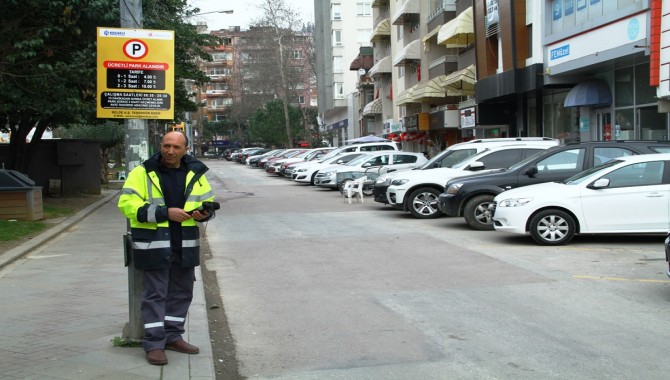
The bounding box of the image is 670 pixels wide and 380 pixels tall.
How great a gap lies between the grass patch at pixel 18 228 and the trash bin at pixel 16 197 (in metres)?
0.35

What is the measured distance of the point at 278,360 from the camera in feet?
18.8

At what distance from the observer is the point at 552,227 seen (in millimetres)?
11508

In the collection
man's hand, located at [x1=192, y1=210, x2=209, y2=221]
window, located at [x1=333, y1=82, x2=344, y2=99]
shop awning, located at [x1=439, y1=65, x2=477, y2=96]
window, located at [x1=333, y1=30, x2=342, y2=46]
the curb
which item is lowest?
the curb

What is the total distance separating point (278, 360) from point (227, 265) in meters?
5.13

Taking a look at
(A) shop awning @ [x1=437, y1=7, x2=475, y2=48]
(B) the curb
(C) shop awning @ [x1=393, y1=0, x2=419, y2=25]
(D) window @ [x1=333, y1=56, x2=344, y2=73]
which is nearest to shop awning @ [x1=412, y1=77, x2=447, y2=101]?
(A) shop awning @ [x1=437, y1=7, x2=475, y2=48]

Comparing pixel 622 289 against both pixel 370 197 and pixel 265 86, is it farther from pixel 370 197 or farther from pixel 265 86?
pixel 265 86

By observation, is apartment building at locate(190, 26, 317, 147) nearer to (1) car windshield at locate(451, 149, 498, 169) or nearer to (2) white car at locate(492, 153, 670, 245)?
(1) car windshield at locate(451, 149, 498, 169)

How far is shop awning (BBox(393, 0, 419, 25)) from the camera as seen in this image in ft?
141

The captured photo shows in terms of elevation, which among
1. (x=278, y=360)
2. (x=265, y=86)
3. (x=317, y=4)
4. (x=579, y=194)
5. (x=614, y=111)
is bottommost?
(x=278, y=360)

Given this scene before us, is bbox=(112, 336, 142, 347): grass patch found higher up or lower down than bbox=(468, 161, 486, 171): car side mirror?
lower down

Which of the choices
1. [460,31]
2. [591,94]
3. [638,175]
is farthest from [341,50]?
[638,175]

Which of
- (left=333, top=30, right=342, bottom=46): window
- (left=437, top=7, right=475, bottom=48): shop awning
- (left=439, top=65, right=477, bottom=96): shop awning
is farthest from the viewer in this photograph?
(left=333, top=30, right=342, bottom=46): window

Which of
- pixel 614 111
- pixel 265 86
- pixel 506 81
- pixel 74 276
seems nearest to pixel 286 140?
pixel 265 86

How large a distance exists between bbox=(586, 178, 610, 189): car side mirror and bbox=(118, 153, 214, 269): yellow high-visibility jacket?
25.9 ft
